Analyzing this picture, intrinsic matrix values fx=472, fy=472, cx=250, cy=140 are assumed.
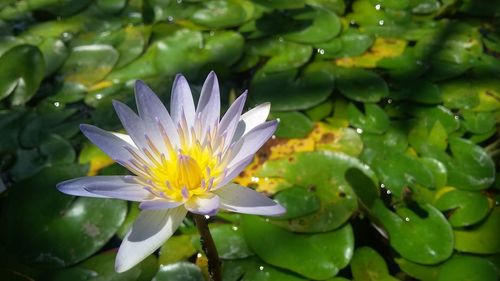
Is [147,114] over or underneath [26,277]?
over

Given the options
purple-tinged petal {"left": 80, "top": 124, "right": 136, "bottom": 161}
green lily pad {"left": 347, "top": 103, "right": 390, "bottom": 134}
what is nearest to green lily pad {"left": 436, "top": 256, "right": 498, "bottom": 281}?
green lily pad {"left": 347, "top": 103, "right": 390, "bottom": 134}

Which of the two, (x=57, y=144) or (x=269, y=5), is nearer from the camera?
(x=57, y=144)

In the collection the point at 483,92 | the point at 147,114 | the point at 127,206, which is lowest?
the point at 127,206

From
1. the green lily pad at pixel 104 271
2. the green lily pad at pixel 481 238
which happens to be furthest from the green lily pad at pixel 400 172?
the green lily pad at pixel 104 271

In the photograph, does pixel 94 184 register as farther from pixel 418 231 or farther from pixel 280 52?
pixel 280 52

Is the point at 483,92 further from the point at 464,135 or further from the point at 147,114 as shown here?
the point at 147,114

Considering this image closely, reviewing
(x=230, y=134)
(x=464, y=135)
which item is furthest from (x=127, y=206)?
(x=464, y=135)

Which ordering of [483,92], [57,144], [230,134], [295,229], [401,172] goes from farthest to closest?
[483,92]
[57,144]
[401,172]
[295,229]
[230,134]

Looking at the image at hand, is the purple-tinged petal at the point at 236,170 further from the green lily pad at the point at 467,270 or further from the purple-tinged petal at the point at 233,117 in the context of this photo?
the green lily pad at the point at 467,270
